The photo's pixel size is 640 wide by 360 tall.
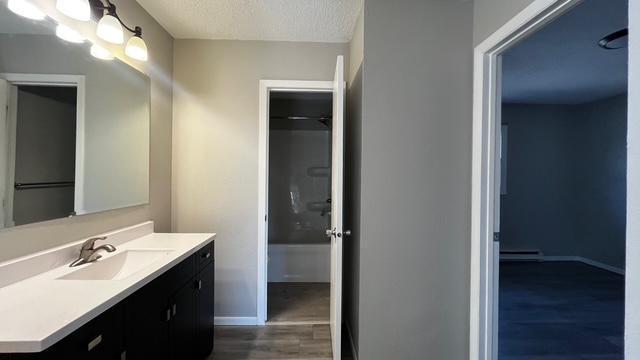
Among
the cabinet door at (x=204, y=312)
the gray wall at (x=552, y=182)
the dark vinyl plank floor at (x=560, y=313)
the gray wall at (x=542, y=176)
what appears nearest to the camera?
the cabinet door at (x=204, y=312)

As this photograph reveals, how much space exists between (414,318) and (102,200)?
77.4 inches

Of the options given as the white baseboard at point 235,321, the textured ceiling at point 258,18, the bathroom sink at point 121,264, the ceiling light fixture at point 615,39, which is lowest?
the white baseboard at point 235,321

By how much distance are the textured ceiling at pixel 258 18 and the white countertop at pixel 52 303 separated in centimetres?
170

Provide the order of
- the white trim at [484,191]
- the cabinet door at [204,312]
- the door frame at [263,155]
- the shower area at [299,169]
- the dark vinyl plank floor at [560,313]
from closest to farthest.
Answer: the white trim at [484,191], the cabinet door at [204,312], the dark vinyl plank floor at [560,313], the door frame at [263,155], the shower area at [299,169]

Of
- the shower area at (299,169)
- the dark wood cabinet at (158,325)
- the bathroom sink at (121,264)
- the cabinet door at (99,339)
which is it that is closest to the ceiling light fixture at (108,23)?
the bathroom sink at (121,264)

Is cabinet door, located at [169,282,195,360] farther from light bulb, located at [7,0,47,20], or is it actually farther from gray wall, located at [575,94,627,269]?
gray wall, located at [575,94,627,269]

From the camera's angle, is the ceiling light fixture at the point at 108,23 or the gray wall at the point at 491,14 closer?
the gray wall at the point at 491,14

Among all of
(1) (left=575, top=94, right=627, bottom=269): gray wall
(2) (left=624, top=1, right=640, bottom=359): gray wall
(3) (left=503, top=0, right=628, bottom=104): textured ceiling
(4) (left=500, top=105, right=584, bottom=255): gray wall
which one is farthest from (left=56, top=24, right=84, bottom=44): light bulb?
(1) (left=575, top=94, right=627, bottom=269): gray wall

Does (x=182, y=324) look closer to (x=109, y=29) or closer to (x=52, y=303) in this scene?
(x=52, y=303)

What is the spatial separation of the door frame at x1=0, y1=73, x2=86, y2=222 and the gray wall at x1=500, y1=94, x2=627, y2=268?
5.11m

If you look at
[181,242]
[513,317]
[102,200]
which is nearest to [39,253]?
[102,200]

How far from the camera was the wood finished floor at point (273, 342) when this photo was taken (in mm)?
2094

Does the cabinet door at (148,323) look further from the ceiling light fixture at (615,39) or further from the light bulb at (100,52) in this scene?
the ceiling light fixture at (615,39)

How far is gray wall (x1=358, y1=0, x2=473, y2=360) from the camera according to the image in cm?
176
